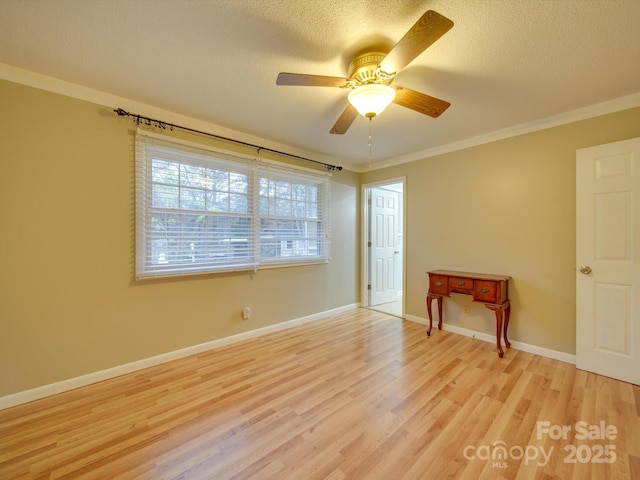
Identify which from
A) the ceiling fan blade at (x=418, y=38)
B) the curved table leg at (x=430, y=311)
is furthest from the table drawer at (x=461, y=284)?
the ceiling fan blade at (x=418, y=38)

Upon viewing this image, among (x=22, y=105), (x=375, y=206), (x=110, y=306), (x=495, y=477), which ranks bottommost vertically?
(x=495, y=477)

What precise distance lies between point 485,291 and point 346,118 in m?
2.23

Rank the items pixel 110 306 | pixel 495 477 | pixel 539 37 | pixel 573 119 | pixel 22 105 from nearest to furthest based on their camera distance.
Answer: pixel 495 477 → pixel 539 37 → pixel 22 105 → pixel 110 306 → pixel 573 119

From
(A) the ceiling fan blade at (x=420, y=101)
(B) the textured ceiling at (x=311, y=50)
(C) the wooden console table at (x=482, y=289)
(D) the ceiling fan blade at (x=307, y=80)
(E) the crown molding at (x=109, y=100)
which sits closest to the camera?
(B) the textured ceiling at (x=311, y=50)

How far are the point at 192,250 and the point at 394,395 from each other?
225cm

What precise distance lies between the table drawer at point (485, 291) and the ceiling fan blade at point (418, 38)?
2284 mm

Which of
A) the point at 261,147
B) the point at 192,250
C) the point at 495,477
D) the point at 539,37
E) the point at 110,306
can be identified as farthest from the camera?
the point at 261,147

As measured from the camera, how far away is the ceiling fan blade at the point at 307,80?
1.58 meters

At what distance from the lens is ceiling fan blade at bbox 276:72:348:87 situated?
62.1 inches

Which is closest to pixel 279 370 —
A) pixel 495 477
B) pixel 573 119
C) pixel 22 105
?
pixel 495 477

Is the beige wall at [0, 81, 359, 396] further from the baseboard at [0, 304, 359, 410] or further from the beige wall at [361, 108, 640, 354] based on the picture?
the beige wall at [361, 108, 640, 354]

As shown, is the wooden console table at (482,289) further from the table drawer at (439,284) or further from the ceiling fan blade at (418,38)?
the ceiling fan blade at (418,38)

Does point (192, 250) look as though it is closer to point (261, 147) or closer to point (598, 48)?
point (261, 147)

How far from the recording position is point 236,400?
1986 millimetres
